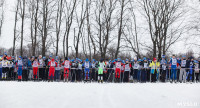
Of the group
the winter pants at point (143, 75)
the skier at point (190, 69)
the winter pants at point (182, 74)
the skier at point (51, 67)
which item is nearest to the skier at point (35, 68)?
the skier at point (51, 67)

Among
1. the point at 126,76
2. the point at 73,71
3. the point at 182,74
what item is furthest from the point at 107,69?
the point at 182,74

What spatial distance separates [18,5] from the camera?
31.8m

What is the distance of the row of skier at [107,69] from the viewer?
1998cm

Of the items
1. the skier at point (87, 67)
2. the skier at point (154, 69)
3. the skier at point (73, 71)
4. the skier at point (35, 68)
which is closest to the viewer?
the skier at point (154, 69)

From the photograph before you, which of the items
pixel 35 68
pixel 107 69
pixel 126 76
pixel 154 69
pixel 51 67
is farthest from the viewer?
pixel 107 69

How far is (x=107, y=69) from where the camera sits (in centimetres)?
2219

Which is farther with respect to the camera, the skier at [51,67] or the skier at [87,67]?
the skier at [87,67]

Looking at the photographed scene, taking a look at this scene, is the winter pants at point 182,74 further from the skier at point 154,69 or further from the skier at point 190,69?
the skier at point 154,69

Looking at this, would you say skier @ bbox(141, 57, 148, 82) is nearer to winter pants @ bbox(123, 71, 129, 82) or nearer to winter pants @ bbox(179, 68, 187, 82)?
winter pants @ bbox(123, 71, 129, 82)

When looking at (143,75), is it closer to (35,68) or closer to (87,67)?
(87,67)

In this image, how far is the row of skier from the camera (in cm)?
1998

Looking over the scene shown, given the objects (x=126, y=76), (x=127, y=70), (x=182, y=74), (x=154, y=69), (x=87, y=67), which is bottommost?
(x=126, y=76)

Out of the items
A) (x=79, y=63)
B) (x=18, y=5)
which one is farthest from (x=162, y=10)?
(x=18, y=5)
